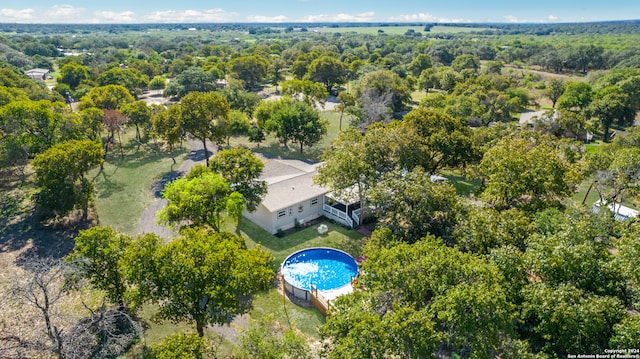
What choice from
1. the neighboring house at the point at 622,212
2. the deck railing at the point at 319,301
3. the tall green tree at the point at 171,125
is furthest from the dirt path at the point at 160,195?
the neighboring house at the point at 622,212

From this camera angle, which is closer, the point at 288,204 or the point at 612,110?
the point at 288,204

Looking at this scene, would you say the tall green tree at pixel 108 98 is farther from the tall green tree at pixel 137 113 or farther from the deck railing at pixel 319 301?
the deck railing at pixel 319 301

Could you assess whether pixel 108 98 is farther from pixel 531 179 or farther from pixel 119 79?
pixel 531 179

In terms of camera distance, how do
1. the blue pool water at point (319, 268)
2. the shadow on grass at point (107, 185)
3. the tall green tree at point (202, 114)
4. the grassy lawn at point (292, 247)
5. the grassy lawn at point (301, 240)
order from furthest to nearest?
the tall green tree at point (202, 114) < the shadow on grass at point (107, 185) < the grassy lawn at point (301, 240) < the blue pool water at point (319, 268) < the grassy lawn at point (292, 247)

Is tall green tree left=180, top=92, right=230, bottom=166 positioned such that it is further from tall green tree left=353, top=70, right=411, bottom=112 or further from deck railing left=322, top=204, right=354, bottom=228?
tall green tree left=353, top=70, right=411, bottom=112

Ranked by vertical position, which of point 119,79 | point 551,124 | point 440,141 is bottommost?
point 119,79

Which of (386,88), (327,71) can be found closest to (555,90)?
(386,88)

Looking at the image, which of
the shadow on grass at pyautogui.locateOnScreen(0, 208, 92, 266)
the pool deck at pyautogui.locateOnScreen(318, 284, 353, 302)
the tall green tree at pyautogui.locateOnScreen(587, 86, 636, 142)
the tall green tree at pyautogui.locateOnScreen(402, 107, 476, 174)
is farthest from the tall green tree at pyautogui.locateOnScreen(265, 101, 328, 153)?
the tall green tree at pyautogui.locateOnScreen(587, 86, 636, 142)
